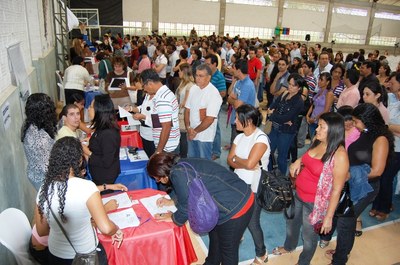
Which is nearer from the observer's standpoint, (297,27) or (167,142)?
(167,142)

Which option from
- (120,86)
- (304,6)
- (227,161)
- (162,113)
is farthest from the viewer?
(304,6)

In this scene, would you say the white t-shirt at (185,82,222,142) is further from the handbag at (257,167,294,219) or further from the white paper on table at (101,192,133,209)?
the white paper on table at (101,192,133,209)

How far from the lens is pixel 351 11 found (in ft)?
81.5

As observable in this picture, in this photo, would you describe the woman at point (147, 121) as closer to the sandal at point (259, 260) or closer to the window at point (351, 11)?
the sandal at point (259, 260)

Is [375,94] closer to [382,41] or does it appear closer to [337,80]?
[337,80]

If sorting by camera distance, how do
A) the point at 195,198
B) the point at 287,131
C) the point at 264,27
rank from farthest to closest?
1. the point at 264,27
2. the point at 287,131
3. the point at 195,198

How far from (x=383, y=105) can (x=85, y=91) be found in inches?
209

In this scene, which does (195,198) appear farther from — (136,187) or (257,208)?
(136,187)

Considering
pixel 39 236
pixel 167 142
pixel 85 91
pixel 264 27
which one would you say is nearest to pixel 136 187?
pixel 167 142

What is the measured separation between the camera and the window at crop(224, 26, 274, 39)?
69.8 feet

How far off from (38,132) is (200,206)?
62.8 inches

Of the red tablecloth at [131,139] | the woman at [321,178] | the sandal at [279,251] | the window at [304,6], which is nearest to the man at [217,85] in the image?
the red tablecloth at [131,139]

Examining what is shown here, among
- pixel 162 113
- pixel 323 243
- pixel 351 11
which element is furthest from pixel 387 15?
pixel 162 113

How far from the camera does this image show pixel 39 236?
83.7 inches
